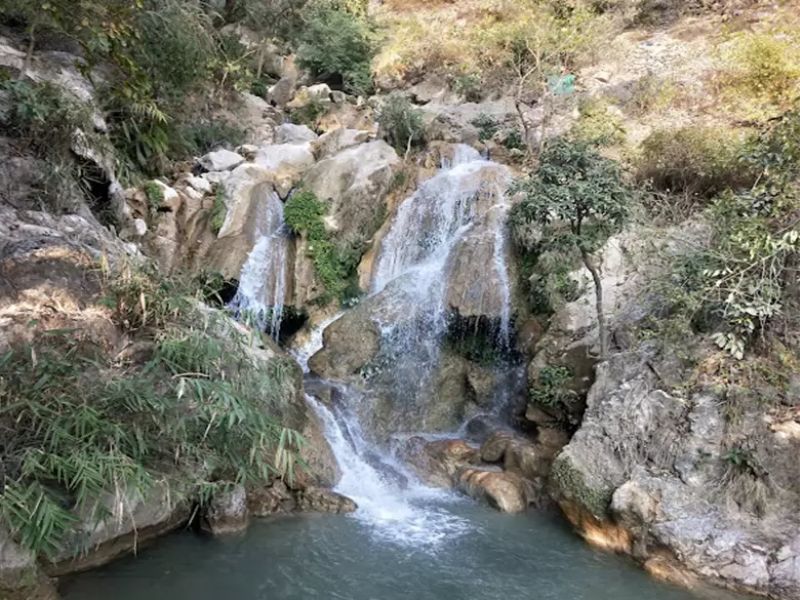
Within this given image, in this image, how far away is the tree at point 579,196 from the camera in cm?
843

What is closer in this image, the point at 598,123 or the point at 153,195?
the point at 153,195

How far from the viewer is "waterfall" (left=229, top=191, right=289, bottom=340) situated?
472 inches

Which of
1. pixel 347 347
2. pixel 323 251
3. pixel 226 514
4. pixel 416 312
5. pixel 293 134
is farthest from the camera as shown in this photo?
pixel 293 134

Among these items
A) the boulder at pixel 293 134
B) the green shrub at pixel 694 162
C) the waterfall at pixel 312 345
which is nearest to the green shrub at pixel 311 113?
the boulder at pixel 293 134

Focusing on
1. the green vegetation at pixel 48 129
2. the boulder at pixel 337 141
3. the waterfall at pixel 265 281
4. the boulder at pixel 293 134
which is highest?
the boulder at pixel 293 134

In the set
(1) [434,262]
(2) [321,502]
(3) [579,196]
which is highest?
(3) [579,196]

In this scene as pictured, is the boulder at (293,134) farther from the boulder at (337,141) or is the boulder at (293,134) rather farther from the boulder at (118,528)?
the boulder at (118,528)

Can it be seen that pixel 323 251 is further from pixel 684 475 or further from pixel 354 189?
pixel 684 475

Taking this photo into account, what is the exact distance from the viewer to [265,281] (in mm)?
12320

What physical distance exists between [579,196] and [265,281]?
6709mm

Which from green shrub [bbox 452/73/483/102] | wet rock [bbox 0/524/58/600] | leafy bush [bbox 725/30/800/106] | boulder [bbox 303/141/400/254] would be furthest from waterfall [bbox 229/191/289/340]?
leafy bush [bbox 725/30/800/106]

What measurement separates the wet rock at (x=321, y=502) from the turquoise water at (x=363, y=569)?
229mm

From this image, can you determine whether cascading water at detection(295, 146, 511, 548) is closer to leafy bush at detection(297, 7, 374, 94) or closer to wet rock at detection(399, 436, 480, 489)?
wet rock at detection(399, 436, 480, 489)

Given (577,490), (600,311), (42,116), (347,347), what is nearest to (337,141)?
(347,347)
